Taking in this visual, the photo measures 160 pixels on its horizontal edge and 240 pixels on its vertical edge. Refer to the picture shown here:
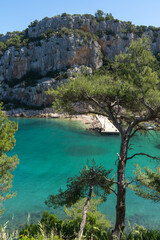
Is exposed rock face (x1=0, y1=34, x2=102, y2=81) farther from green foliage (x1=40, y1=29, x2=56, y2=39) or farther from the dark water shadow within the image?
the dark water shadow

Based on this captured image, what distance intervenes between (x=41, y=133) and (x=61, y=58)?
157 feet

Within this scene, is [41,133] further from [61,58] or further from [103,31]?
[103,31]

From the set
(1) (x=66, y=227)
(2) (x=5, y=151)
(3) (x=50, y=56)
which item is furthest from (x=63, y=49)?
(1) (x=66, y=227)

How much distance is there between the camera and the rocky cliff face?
72.9 meters

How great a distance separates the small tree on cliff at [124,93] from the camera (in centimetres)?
661

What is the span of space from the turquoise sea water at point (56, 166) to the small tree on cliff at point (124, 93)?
124cm

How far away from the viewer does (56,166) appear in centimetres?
2128

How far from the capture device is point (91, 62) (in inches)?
2953

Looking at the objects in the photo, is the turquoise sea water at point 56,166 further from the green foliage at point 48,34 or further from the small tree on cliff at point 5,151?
the green foliage at point 48,34

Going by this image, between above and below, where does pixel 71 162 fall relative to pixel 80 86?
below

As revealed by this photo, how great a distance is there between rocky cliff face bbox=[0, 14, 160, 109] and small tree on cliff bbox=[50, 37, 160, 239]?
209 feet

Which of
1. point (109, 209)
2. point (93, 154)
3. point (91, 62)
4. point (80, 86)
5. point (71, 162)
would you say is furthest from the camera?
point (91, 62)

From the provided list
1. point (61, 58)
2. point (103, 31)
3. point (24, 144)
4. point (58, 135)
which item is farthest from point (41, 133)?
point (103, 31)

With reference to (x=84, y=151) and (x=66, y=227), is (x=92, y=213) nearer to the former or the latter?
(x=66, y=227)
